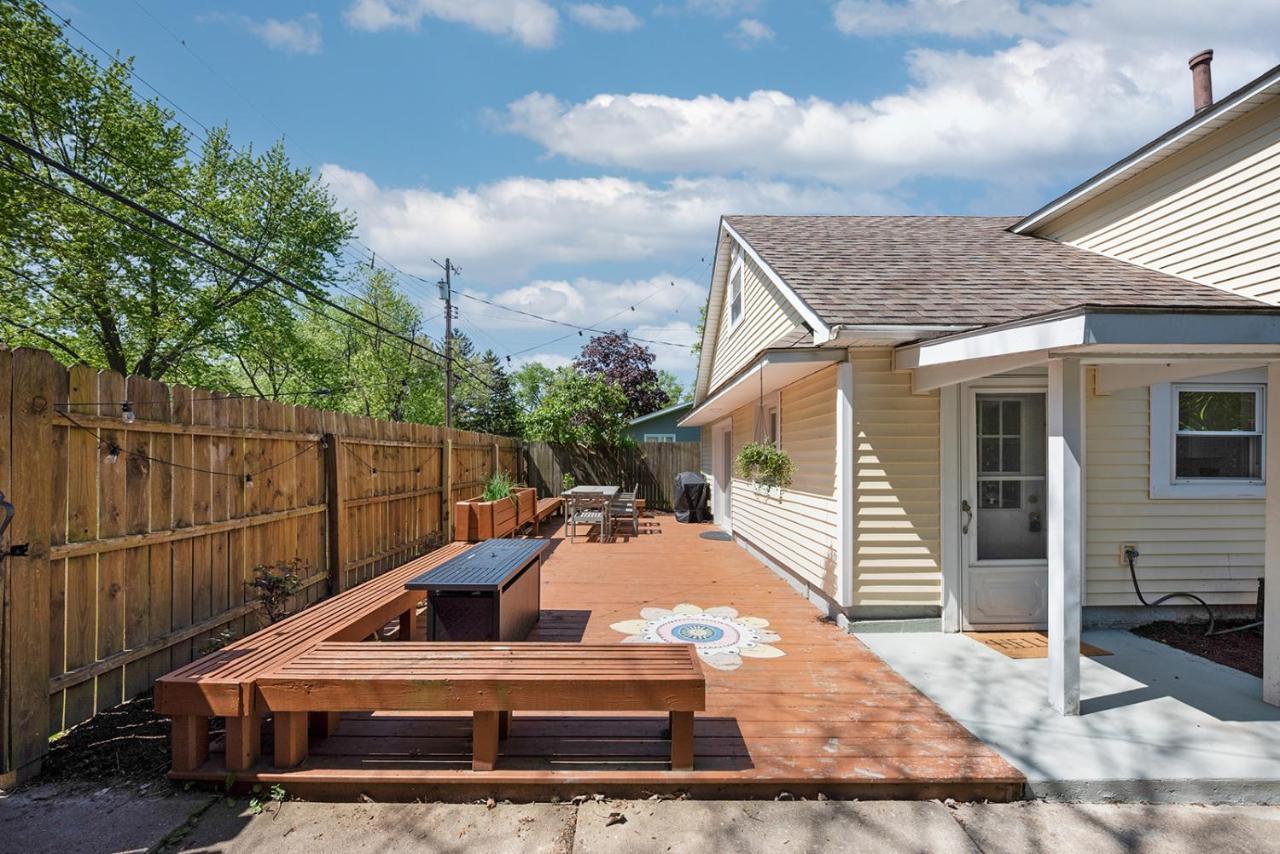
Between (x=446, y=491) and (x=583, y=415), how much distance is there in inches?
312

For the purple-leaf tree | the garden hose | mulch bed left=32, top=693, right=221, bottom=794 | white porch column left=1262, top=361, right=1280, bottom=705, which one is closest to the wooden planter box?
mulch bed left=32, top=693, right=221, bottom=794

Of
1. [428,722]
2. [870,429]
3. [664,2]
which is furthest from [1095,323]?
[664,2]

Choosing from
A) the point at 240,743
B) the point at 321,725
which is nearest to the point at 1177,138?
the point at 321,725

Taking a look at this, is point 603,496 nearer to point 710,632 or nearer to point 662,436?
point 710,632

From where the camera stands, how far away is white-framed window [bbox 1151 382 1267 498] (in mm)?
5188

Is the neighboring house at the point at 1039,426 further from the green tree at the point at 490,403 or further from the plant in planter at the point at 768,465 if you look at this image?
the green tree at the point at 490,403

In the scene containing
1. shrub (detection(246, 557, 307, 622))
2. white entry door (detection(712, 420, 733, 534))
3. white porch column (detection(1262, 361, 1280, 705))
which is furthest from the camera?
white entry door (detection(712, 420, 733, 534))

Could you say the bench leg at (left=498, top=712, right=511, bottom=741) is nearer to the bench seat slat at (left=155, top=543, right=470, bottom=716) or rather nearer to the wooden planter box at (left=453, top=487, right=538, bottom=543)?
the bench seat slat at (left=155, top=543, right=470, bottom=716)

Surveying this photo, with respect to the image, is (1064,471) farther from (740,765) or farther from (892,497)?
(740,765)

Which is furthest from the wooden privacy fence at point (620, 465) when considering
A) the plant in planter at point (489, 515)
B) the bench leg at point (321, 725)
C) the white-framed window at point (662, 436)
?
the bench leg at point (321, 725)

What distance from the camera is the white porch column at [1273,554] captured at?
11.8ft

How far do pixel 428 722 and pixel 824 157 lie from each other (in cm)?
1267

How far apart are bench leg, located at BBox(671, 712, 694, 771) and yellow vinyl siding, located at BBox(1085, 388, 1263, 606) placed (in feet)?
14.3

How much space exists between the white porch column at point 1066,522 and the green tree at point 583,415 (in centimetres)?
1333
